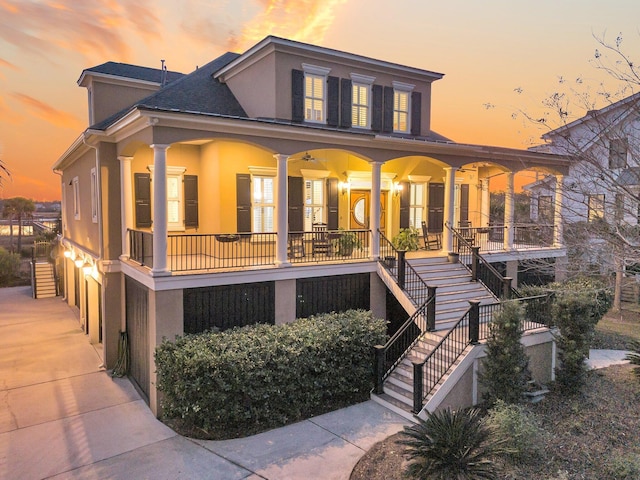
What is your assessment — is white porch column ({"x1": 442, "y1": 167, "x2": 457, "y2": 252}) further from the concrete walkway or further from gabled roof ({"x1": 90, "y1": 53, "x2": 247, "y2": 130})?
gabled roof ({"x1": 90, "y1": 53, "x2": 247, "y2": 130})

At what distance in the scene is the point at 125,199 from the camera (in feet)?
36.8

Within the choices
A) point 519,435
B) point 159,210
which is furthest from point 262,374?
point 519,435

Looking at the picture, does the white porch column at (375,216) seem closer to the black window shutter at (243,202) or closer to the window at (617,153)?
the black window shutter at (243,202)

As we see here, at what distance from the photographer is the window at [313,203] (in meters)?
14.1

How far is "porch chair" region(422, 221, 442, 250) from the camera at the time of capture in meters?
15.4

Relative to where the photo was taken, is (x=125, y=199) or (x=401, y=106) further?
(x=401, y=106)

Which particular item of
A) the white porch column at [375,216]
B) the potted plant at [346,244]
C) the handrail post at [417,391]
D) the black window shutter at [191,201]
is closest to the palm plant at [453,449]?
the handrail post at [417,391]

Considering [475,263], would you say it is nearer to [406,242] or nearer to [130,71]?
[406,242]

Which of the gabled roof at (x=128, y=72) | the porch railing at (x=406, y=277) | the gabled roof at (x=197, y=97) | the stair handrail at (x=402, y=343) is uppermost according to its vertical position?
the gabled roof at (x=128, y=72)

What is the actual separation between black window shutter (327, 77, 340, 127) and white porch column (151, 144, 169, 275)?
5.91 metres

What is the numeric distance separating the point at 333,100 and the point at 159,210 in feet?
22.8

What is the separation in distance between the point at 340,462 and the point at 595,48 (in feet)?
25.7

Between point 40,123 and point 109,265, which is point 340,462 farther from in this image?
point 40,123

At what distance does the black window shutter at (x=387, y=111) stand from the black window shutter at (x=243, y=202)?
209 inches
